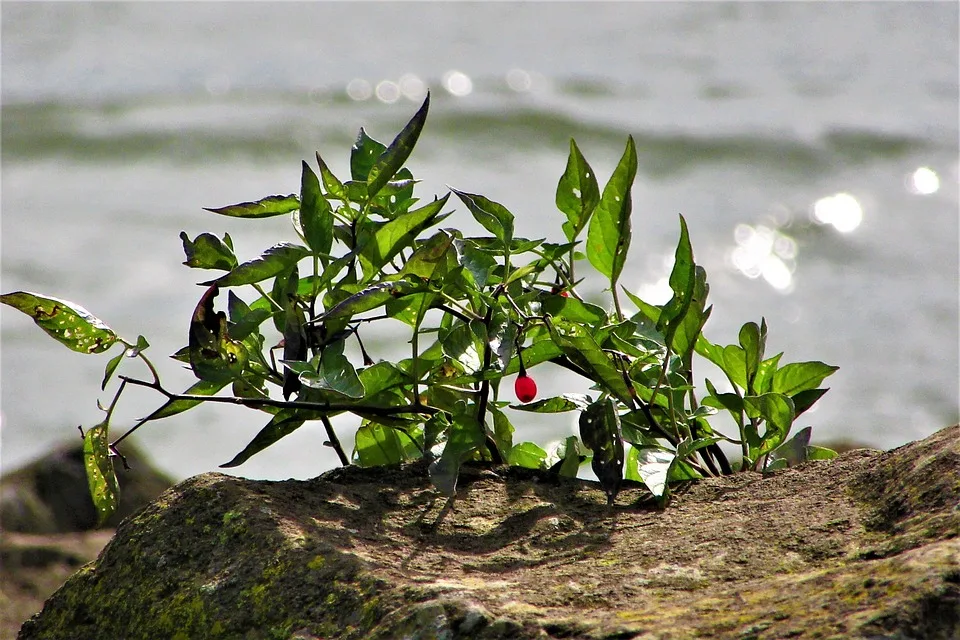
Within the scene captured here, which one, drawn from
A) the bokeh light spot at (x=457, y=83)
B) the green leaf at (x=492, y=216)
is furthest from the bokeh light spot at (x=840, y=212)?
the green leaf at (x=492, y=216)

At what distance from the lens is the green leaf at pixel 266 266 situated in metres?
1.59

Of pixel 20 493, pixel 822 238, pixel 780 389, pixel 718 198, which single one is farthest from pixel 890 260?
pixel 780 389

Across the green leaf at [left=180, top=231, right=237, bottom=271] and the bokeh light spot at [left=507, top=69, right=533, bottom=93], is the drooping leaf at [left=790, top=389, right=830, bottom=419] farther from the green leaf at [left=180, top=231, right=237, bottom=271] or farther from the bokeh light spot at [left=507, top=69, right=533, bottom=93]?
the bokeh light spot at [left=507, top=69, right=533, bottom=93]

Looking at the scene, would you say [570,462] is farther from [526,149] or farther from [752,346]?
[526,149]

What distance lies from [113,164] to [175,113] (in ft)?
3.83

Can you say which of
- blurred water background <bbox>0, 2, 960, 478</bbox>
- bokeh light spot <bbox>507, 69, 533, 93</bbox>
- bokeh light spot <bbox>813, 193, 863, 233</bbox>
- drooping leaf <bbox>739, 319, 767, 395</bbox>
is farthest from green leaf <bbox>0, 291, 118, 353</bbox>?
bokeh light spot <bbox>507, 69, 533, 93</bbox>

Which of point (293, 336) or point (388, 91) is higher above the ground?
point (388, 91)

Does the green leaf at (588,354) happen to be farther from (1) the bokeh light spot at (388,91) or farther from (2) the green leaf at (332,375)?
(1) the bokeh light spot at (388,91)

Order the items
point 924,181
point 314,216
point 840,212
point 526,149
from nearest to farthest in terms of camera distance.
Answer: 1. point 314,216
2. point 840,212
3. point 924,181
4. point 526,149

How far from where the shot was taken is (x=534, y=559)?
1532 mm

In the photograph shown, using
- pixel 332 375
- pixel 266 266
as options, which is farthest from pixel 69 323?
pixel 332 375

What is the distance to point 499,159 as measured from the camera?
10703mm

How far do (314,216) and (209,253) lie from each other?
0.60 feet

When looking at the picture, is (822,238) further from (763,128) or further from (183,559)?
(183,559)
